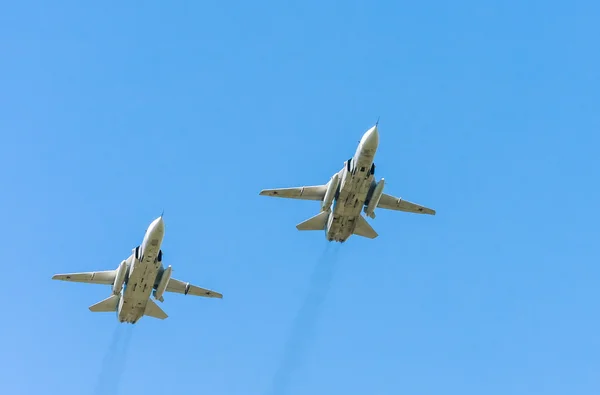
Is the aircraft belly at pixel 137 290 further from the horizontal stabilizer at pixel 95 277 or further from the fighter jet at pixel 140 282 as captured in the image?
the horizontal stabilizer at pixel 95 277

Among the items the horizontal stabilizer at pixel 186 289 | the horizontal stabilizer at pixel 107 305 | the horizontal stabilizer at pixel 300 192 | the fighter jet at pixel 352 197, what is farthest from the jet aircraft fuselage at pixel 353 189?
the horizontal stabilizer at pixel 107 305

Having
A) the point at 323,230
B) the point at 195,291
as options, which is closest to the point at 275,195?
the point at 323,230

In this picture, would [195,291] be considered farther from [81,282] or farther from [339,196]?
[339,196]

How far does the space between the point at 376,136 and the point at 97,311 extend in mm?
25272

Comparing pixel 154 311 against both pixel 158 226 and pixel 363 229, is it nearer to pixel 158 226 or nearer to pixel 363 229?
pixel 158 226

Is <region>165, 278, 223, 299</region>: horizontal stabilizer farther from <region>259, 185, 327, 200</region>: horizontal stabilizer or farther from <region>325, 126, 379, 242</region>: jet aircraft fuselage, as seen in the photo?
<region>325, 126, 379, 242</region>: jet aircraft fuselage

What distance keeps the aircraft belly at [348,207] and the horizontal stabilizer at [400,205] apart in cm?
367

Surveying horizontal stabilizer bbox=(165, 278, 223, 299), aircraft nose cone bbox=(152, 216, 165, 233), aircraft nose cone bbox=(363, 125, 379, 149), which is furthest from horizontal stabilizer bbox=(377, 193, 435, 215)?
aircraft nose cone bbox=(152, 216, 165, 233)

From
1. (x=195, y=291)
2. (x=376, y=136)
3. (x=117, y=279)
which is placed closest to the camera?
(x=376, y=136)

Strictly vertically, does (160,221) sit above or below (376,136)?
below

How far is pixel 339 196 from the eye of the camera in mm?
75562

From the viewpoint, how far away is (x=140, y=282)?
7594 centimetres

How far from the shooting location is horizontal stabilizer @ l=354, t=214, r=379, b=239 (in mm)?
79062

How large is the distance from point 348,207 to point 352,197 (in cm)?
98
